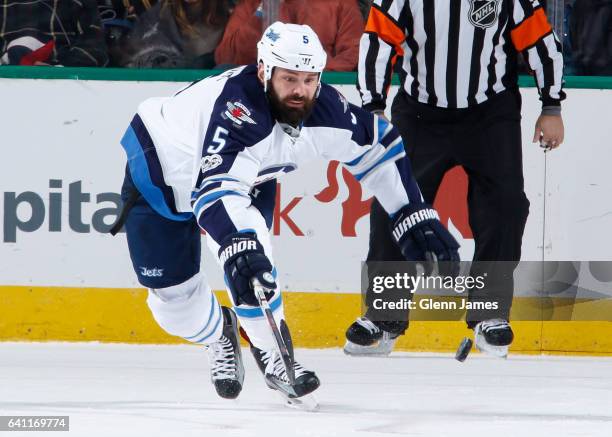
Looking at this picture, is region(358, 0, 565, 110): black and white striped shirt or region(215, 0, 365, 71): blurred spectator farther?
region(215, 0, 365, 71): blurred spectator

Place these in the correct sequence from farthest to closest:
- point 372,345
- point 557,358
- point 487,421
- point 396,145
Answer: point 557,358 < point 372,345 < point 396,145 < point 487,421

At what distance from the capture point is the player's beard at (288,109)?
3.61 metres

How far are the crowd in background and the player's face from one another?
5.51 feet

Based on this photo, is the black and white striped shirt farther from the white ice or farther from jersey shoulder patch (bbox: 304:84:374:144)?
the white ice

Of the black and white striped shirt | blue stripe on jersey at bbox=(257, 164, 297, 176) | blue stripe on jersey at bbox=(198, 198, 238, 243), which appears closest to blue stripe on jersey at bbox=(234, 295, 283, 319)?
blue stripe on jersey at bbox=(198, 198, 238, 243)

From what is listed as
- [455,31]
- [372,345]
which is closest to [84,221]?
[372,345]

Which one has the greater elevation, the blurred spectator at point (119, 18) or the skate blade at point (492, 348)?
the blurred spectator at point (119, 18)

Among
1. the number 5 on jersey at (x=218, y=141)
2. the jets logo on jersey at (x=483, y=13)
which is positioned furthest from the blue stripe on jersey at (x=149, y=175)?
the jets logo on jersey at (x=483, y=13)

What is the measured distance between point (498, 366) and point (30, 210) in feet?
6.52

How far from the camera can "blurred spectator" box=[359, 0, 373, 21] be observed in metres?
5.30

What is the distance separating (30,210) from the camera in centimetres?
532

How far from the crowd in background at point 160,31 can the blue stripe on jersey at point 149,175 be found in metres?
1.40

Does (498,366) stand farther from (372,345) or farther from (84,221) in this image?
(84,221)

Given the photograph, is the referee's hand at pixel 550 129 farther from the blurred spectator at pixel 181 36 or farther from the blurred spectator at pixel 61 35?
the blurred spectator at pixel 61 35
